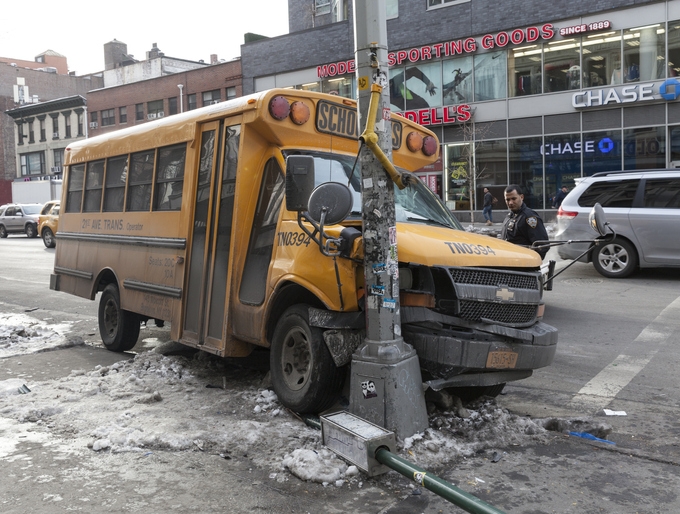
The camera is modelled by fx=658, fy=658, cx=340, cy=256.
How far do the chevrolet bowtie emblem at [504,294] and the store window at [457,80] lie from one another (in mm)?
25015

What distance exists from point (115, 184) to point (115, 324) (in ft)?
5.63

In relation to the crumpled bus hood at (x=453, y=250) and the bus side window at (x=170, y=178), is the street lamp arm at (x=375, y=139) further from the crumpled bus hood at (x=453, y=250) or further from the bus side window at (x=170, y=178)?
the bus side window at (x=170, y=178)

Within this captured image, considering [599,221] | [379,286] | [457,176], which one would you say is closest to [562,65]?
[457,176]

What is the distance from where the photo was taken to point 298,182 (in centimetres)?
457

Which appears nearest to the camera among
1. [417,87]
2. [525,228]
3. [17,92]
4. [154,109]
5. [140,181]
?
[140,181]

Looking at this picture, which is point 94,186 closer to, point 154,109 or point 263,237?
point 263,237

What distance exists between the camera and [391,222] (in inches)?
182

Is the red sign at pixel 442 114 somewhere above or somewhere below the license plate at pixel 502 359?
above

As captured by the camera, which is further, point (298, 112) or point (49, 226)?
point (49, 226)

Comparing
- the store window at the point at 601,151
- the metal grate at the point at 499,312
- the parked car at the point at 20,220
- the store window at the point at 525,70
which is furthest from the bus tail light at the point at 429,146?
the parked car at the point at 20,220

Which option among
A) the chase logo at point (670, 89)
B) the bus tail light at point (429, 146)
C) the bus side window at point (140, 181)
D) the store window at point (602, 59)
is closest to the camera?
the bus tail light at point (429, 146)

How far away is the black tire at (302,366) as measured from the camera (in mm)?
4887

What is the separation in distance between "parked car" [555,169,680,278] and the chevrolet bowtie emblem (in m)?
7.70

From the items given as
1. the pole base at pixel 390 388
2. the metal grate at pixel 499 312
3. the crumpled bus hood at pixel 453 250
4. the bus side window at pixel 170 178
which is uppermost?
the bus side window at pixel 170 178
